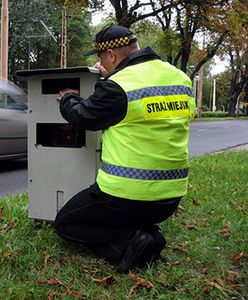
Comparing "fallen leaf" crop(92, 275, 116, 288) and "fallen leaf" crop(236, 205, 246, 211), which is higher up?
"fallen leaf" crop(92, 275, 116, 288)

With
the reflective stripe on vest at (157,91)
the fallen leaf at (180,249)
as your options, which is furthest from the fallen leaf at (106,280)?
the reflective stripe on vest at (157,91)

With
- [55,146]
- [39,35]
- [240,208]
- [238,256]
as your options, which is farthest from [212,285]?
[39,35]

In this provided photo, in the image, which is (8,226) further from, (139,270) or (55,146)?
(139,270)

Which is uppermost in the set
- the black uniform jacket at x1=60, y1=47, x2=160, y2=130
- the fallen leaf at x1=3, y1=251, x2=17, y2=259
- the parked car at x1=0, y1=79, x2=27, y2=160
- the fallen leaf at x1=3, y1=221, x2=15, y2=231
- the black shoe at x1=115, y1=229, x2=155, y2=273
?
the black uniform jacket at x1=60, y1=47, x2=160, y2=130

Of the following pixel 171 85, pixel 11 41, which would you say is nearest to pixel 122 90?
pixel 171 85

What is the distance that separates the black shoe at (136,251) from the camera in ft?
10.5

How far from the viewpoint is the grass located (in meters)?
2.90

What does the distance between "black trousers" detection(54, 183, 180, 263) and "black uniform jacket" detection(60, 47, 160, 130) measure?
0.44 meters

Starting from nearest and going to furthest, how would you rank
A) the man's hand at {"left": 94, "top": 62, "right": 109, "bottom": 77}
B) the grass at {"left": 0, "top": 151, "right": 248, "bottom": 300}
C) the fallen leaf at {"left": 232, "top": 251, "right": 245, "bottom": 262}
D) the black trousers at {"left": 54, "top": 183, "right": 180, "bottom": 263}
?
the grass at {"left": 0, "top": 151, "right": 248, "bottom": 300} < the black trousers at {"left": 54, "top": 183, "right": 180, "bottom": 263} < the man's hand at {"left": 94, "top": 62, "right": 109, "bottom": 77} < the fallen leaf at {"left": 232, "top": 251, "right": 245, "bottom": 262}

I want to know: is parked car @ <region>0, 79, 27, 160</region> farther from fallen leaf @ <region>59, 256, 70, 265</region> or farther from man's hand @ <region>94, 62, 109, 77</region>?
fallen leaf @ <region>59, 256, 70, 265</region>

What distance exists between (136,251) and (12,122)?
5.34 m

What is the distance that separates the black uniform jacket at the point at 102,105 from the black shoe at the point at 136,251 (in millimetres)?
758

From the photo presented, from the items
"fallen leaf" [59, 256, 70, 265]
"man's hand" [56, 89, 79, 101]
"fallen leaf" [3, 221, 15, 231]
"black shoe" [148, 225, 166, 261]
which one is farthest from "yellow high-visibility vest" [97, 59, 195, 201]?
"fallen leaf" [3, 221, 15, 231]

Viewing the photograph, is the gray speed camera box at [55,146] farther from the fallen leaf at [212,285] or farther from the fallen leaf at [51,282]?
the fallen leaf at [212,285]
